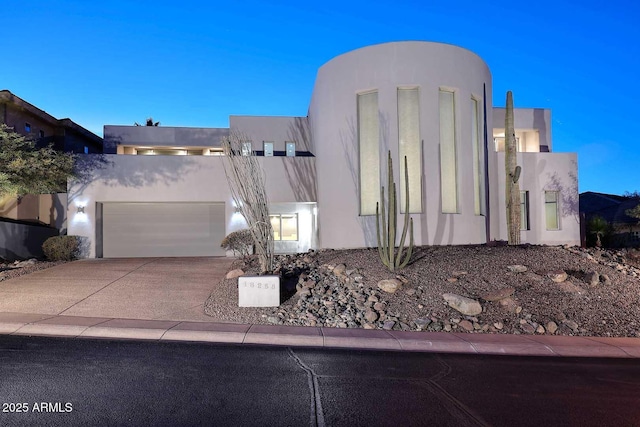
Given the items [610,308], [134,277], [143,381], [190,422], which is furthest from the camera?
[134,277]

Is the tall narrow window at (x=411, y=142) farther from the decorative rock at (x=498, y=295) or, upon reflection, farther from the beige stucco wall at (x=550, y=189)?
the beige stucco wall at (x=550, y=189)

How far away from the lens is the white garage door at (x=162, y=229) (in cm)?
1892

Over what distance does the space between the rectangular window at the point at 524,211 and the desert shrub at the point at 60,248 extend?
18334mm

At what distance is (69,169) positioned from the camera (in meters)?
17.6

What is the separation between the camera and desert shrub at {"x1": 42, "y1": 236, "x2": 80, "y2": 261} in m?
17.0

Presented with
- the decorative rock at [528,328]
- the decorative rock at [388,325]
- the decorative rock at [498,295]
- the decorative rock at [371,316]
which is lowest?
the decorative rock at [528,328]

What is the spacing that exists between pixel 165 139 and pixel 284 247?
888 cm

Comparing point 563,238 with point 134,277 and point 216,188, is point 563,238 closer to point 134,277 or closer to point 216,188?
point 216,188

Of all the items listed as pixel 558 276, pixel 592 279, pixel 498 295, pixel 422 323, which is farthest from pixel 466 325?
pixel 592 279

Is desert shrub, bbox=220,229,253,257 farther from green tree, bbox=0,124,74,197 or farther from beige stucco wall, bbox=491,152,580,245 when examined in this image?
beige stucco wall, bbox=491,152,580,245

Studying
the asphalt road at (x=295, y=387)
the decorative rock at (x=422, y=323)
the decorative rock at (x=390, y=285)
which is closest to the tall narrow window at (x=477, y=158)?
the decorative rock at (x=390, y=285)

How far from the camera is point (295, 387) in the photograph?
527 cm

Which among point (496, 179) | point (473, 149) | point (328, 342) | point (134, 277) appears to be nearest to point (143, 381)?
point (328, 342)

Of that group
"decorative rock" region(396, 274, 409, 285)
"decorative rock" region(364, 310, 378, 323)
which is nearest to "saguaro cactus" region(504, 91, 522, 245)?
"decorative rock" region(396, 274, 409, 285)
